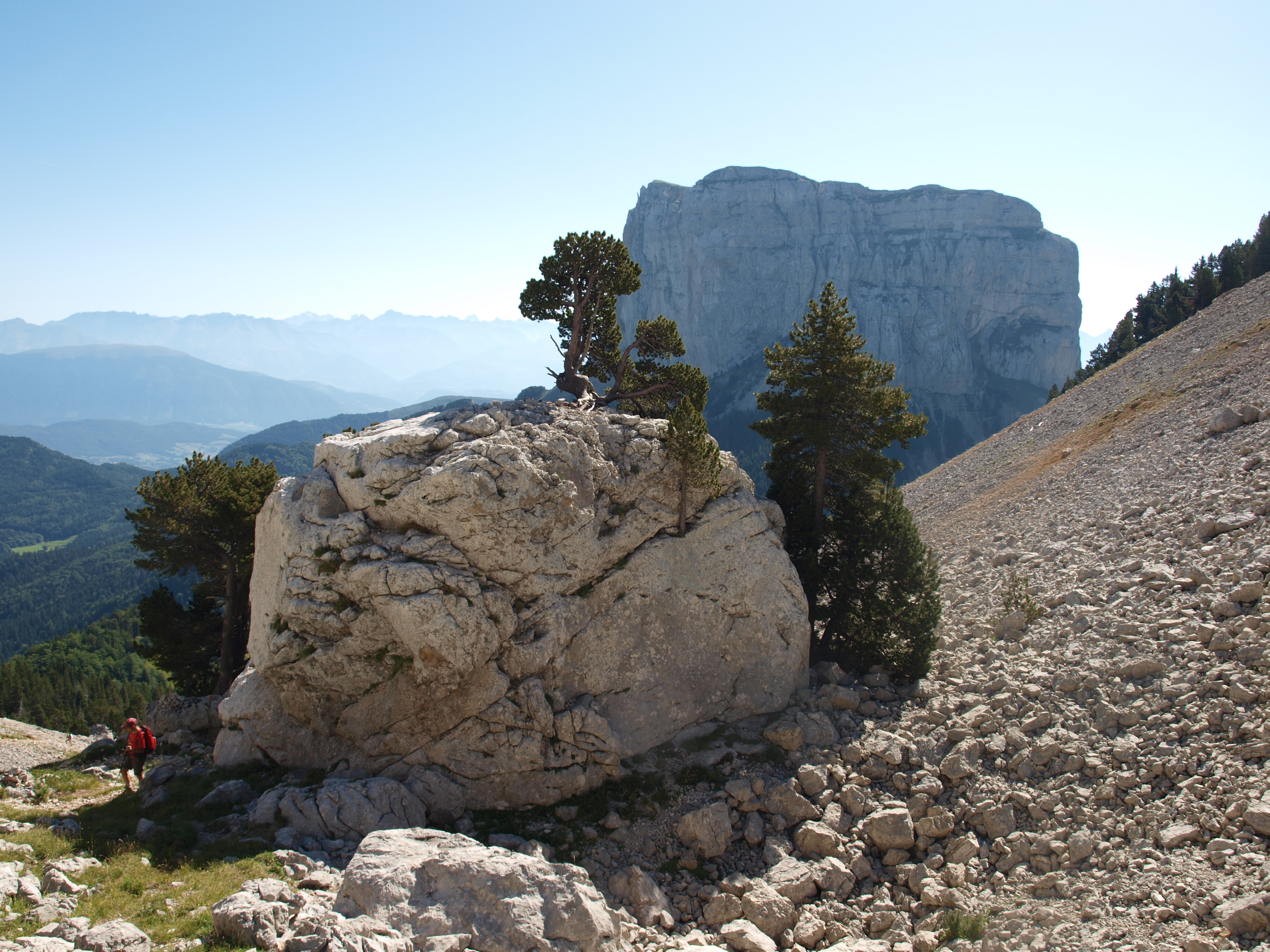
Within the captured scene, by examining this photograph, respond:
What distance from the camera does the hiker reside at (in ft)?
73.3

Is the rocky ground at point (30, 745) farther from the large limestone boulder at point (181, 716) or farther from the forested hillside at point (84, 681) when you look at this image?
the forested hillside at point (84, 681)

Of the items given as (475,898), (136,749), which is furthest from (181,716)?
(475,898)

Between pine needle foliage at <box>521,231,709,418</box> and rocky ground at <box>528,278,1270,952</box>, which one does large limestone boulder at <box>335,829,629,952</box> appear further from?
pine needle foliage at <box>521,231,709,418</box>

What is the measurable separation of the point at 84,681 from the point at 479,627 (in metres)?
111

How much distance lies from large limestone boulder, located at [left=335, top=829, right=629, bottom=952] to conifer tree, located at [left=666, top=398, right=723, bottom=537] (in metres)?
14.4

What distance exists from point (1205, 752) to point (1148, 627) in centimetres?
566

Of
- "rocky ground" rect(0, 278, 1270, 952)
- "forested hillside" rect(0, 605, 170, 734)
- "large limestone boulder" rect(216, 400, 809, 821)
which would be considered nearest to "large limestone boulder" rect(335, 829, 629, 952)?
"rocky ground" rect(0, 278, 1270, 952)

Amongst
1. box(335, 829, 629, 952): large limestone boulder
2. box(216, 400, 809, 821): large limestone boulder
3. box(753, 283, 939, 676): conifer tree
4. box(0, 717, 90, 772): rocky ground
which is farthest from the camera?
box(0, 717, 90, 772): rocky ground

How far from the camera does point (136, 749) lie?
22.4 meters

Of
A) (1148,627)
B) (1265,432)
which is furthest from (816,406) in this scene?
(1265,432)

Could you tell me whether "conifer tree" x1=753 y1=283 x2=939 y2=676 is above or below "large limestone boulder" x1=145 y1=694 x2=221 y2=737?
above

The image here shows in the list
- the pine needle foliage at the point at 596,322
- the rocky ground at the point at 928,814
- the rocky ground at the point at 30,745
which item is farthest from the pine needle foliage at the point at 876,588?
the rocky ground at the point at 30,745

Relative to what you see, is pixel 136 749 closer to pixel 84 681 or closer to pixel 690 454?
pixel 690 454

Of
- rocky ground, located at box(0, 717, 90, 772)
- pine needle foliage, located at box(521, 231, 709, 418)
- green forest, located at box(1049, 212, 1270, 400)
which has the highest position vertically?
green forest, located at box(1049, 212, 1270, 400)
